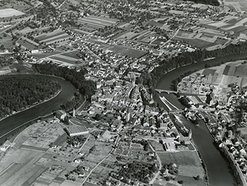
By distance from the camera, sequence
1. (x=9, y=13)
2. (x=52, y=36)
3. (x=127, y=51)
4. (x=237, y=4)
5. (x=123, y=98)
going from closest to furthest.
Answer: (x=123, y=98) → (x=127, y=51) → (x=52, y=36) → (x=9, y=13) → (x=237, y=4)

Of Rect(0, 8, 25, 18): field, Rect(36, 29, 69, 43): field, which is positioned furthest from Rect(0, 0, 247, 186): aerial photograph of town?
Rect(36, 29, 69, 43): field

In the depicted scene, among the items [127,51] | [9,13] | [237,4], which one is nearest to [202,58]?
[127,51]

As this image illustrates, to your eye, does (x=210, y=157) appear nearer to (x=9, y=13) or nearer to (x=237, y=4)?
(x=9, y=13)

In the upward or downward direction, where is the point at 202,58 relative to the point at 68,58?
upward

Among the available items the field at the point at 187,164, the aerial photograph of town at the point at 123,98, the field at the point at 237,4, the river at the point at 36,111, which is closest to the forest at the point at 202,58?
the aerial photograph of town at the point at 123,98

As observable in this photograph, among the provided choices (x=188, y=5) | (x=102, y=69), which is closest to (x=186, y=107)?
(x=102, y=69)

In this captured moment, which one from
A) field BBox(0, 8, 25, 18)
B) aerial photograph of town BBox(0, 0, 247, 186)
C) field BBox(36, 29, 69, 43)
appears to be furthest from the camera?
field BBox(0, 8, 25, 18)

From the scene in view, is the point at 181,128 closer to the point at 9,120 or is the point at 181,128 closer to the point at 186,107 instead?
the point at 186,107

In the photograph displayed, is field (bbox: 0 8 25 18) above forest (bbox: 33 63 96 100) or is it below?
above

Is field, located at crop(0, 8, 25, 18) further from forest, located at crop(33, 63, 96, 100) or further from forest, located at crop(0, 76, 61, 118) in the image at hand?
forest, located at crop(0, 76, 61, 118)
